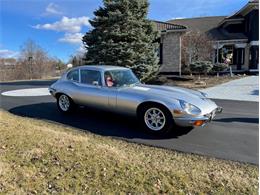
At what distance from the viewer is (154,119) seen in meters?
5.29

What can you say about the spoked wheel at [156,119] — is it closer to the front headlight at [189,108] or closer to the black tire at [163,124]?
the black tire at [163,124]

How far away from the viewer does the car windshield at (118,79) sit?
6082 mm

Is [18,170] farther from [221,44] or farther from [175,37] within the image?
[221,44]

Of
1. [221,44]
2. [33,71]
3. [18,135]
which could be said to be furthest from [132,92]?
[33,71]

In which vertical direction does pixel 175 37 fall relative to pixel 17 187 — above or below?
above

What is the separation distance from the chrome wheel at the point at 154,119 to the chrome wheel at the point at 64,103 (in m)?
2.63

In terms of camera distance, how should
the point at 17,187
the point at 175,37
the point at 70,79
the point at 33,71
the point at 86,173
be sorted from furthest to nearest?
the point at 33,71, the point at 175,37, the point at 70,79, the point at 86,173, the point at 17,187

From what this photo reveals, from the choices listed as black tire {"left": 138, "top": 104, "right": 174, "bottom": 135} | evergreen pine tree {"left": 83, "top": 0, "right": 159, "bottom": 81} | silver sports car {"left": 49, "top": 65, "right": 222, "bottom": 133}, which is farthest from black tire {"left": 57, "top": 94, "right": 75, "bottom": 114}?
evergreen pine tree {"left": 83, "top": 0, "right": 159, "bottom": 81}

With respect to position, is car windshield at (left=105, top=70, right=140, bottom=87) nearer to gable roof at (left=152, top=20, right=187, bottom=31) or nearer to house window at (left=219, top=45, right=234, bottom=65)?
gable roof at (left=152, top=20, right=187, bottom=31)

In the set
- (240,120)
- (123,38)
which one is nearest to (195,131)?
(240,120)

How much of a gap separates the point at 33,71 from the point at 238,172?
3283 centimetres

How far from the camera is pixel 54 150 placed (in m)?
4.23

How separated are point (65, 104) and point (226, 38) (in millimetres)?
21294

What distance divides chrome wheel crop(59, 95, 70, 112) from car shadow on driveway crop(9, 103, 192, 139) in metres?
0.19
